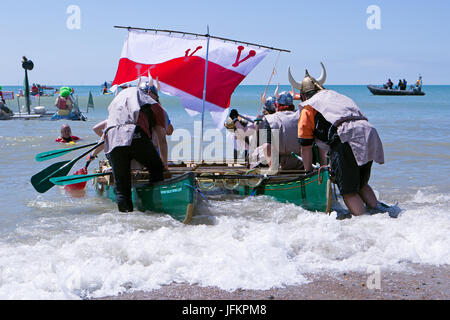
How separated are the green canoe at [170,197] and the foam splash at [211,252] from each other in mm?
143

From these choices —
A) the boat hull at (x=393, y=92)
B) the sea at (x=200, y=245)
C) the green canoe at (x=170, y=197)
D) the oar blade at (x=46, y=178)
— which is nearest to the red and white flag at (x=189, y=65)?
the oar blade at (x=46, y=178)

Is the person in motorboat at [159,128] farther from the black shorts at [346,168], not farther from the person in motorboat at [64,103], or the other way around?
the person in motorboat at [64,103]

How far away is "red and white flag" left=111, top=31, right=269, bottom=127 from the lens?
362 inches

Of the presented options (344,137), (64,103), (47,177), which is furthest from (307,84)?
(64,103)

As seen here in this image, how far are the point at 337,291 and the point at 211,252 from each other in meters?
1.38

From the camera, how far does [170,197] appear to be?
693 cm

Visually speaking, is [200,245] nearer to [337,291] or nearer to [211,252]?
[211,252]

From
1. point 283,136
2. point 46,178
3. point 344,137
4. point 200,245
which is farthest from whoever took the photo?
point 46,178

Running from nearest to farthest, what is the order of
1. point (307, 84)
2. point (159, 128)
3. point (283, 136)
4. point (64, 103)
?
1. point (307, 84)
2. point (159, 128)
3. point (283, 136)
4. point (64, 103)

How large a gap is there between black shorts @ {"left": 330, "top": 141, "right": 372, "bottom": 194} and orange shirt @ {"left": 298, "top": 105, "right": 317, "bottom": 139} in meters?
0.32

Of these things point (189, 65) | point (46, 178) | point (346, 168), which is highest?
point (189, 65)

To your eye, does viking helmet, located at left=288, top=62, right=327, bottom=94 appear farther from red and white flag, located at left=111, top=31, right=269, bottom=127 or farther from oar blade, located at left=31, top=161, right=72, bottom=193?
oar blade, located at left=31, top=161, right=72, bottom=193
